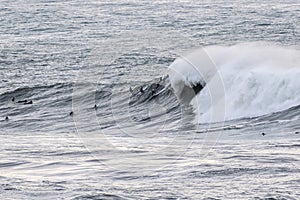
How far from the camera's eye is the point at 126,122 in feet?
72.2

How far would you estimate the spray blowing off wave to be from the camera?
20.8 metres

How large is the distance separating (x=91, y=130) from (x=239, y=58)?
718 centimetres

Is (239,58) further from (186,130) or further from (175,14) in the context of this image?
(175,14)

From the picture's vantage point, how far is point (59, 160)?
47.8ft

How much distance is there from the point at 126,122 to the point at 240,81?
11.2ft

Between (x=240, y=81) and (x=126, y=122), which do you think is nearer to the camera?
(x=126, y=122)

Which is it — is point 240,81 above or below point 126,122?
above

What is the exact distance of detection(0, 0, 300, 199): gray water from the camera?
1227 cm

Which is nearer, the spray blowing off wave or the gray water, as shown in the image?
the gray water

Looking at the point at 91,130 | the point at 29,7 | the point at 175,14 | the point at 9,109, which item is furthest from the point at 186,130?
the point at 29,7

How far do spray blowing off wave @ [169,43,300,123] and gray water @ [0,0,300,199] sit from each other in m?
0.60

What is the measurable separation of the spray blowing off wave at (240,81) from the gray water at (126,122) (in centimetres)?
60

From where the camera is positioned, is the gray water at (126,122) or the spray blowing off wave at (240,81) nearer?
the gray water at (126,122)

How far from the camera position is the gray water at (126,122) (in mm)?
12266
